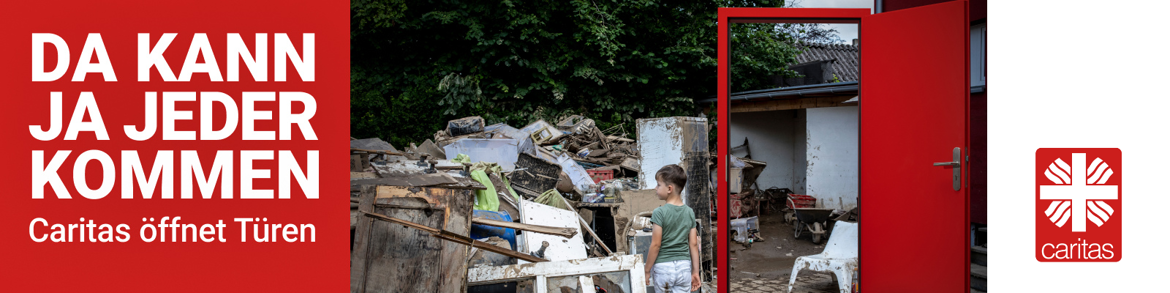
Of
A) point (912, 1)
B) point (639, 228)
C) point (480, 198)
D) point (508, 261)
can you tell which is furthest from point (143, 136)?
point (912, 1)

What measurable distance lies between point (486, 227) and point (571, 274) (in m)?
0.93

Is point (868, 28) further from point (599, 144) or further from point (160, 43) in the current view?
point (599, 144)

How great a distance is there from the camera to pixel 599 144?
452 inches

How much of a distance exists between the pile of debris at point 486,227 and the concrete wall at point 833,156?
4.51m

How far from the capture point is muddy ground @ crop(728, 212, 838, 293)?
6.05 meters

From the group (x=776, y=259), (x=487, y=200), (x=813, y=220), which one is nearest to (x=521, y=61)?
(x=813, y=220)

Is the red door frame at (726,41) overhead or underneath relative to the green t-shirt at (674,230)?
overhead

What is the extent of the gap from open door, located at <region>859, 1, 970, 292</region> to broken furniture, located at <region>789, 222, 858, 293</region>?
70 cm

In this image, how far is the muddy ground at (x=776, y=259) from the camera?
605 cm

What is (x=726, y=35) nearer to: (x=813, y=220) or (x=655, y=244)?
(x=655, y=244)

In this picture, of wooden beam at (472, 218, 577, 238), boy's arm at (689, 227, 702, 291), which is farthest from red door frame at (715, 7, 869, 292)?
wooden beam at (472, 218, 577, 238)

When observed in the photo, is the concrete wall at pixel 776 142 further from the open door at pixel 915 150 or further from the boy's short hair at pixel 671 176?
the boy's short hair at pixel 671 176

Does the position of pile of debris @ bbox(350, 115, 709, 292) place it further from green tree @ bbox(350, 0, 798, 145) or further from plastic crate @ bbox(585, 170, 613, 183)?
green tree @ bbox(350, 0, 798, 145)

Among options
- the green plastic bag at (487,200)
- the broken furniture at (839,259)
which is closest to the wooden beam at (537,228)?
the green plastic bag at (487,200)
